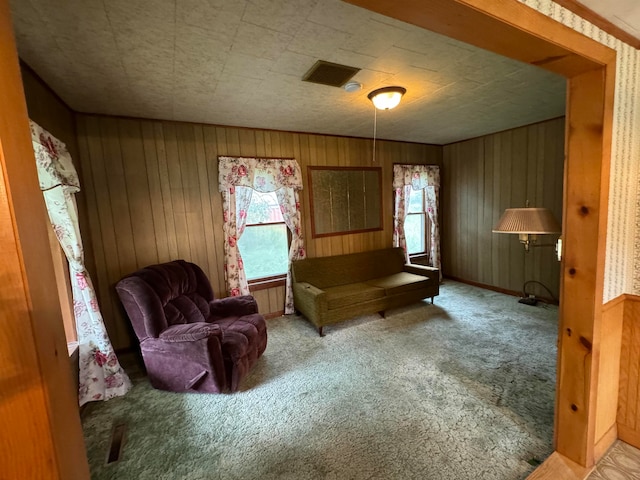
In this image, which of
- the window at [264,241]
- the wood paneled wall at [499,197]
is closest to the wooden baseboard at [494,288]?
the wood paneled wall at [499,197]

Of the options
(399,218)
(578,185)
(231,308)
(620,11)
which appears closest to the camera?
(620,11)

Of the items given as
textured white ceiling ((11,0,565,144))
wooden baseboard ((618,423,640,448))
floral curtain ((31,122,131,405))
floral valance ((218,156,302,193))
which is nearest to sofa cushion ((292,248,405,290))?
floral valance ((218,156,302,193))

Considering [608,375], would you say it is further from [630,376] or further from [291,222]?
[291,222]

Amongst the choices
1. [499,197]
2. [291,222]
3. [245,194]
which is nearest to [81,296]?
[245,194]

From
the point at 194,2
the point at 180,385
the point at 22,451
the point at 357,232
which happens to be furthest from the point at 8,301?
the point at 357,232

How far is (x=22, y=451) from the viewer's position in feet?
1.69

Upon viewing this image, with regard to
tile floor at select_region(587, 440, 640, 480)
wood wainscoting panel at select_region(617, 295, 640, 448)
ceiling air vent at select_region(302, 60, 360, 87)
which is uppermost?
ceiling air vent at select_region(302, 60, 360, 87)

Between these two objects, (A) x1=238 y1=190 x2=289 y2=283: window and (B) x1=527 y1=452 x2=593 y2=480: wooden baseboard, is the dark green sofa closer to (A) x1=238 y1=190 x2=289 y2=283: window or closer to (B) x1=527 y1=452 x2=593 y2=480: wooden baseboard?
(A) x1=238 y1=190 x2=289 y2=283: window

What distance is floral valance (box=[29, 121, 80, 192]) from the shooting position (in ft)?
5.78

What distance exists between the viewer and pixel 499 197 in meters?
4.25

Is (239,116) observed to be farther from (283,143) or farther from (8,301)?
(8,301)

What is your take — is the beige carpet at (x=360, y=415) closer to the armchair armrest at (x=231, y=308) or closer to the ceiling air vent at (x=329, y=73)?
the armchair armrest at (x=231, y=308)

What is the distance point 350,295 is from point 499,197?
2.92 metres

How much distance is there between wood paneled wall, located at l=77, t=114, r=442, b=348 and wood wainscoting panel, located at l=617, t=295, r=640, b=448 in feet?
10.6
